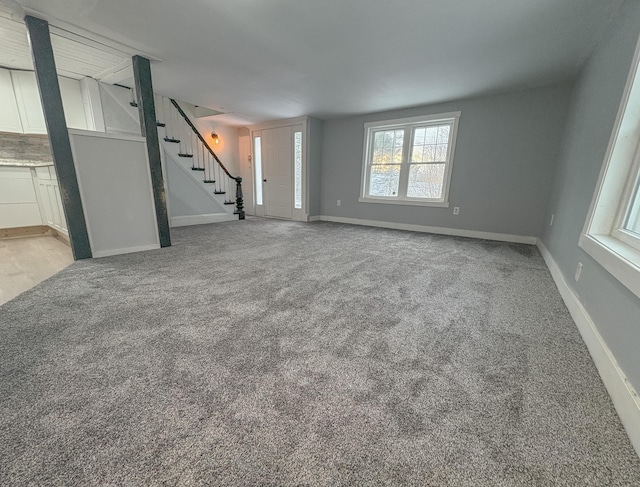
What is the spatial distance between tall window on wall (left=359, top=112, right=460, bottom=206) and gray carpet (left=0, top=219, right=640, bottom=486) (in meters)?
2.85

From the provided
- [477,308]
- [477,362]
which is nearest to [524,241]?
[477,308]

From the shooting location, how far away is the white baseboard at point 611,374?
0.87 metres

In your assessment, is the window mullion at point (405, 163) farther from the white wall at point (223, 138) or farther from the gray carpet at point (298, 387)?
the white wall at point (223, 138)

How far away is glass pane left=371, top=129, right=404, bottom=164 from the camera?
15.8 feet

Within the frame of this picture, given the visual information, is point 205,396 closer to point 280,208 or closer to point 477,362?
point 477,362

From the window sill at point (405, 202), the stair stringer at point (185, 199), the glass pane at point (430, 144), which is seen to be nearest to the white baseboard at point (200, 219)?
the stair stringer at point (185, 199)

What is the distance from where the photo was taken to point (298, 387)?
106cm

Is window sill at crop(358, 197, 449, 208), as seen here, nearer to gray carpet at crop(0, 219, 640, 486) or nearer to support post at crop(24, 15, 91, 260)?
gray carpet at crop(0, 219, 640, 486)

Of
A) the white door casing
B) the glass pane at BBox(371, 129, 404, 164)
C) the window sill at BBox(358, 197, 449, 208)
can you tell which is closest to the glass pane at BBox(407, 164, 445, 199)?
the window sill at BBox(358, 197, 449, 208)

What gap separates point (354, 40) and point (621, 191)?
8.00 ft

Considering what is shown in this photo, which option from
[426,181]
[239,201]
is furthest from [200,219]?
[426,181]

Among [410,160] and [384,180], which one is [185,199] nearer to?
[384,180]

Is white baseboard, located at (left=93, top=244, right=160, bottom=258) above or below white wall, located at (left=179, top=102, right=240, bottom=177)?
below

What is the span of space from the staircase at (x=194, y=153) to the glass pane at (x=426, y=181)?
379cm
